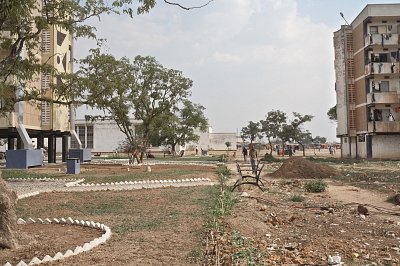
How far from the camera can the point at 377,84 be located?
4616cm

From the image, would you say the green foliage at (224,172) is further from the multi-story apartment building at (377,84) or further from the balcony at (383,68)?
the balcony at (383,68)

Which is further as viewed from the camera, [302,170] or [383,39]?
[383,39]

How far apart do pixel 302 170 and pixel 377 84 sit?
2574 centimetres

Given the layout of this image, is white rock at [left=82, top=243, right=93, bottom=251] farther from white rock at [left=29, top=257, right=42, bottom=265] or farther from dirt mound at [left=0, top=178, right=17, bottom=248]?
dirt mound at [left=0, top=178, right=17, bottom=248]

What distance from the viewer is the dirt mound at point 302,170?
24484 millimetres

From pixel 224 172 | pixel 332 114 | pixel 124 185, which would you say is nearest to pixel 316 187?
pixel 124 185

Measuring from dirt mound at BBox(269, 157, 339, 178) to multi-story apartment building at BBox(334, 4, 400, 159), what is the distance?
22133 millimetres

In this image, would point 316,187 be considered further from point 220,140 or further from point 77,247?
point 220,140

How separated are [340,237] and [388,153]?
40.7 meters

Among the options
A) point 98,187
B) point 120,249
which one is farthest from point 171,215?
point 98,187

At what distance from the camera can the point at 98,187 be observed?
16875 millimetres

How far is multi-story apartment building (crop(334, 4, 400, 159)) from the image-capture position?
45.1 m

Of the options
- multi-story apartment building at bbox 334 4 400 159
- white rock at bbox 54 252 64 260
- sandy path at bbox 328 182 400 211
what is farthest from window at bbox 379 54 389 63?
white rock at bbox 54 252 64 260

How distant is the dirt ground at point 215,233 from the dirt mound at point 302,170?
955 cm
